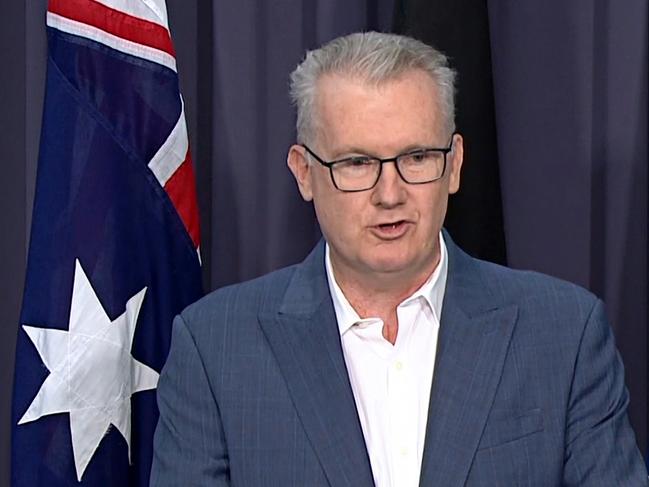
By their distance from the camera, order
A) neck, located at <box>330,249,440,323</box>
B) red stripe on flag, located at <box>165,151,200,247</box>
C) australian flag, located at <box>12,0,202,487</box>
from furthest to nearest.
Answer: red stripe on flag, located at <box>165,151,200,247</box> → australian flag, located at <box>12,0,202,487</box> → neck, located at <box>330,249,440,323</box>

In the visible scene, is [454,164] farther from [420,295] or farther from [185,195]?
[185,195]

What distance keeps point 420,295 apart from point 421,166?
8.5 inches

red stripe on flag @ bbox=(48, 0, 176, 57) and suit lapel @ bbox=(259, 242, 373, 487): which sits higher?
red stripe on flag @ bbox=(48, 0, 176, 57)

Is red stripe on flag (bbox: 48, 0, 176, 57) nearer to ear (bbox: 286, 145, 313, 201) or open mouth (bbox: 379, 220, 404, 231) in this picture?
ear (bbox: 286, 145, 313, 201)

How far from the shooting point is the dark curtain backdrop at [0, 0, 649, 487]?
2.37m

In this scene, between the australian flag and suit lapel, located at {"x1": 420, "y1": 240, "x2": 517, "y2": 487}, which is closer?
suit lapel, located at {"x1": 420, "y1": 240, "x2": 517, "y2": 487}

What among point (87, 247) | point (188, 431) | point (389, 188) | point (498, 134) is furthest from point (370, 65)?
point (498, 134)

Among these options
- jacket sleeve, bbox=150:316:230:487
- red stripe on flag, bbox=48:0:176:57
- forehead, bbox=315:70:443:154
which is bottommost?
jacket sleeve, bbox=150:316:230:487

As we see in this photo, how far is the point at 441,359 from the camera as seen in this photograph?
157 centimetres

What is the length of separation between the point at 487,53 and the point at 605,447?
85 cm

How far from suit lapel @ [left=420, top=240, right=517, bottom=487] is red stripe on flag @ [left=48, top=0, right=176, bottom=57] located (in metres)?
0.76

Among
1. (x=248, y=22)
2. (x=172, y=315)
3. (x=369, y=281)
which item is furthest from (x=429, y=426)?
(x=248, y=22)

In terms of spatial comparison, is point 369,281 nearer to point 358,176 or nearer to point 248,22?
point 358,176

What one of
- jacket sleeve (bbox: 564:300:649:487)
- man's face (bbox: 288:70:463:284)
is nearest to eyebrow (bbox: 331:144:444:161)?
man's face (bbox: 288:70:463:284)
